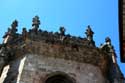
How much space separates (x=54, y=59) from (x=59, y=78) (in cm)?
98

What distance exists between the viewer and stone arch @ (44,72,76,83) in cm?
1470

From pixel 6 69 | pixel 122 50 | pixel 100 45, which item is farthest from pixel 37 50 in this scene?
pixel 122 50

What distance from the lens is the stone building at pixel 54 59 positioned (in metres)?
14.8

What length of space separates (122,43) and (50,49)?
7.61 metres

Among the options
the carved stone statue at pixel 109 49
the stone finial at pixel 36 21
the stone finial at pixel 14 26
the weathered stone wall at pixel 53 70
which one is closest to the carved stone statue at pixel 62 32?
the stone finial at pixel 36 21

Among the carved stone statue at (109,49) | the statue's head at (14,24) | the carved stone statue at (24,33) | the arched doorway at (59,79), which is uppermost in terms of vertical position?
the statue's head at (14,24)

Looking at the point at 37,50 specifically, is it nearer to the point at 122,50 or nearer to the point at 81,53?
the point at 81,53

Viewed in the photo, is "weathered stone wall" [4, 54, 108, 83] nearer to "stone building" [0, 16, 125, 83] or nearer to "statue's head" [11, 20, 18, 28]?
"stone building" [0, 16, 125, 83]

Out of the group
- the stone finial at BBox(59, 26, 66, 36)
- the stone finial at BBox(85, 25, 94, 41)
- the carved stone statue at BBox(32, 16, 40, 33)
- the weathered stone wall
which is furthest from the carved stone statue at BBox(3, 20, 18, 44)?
the stone finial at BBox(85, 25, 94, 41)

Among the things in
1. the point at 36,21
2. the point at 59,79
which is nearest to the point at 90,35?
the point at 36,21

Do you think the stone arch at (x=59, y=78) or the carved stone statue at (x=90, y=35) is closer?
the stone arch at (x=59, y=78)

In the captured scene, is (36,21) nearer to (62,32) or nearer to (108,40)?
(62,32)

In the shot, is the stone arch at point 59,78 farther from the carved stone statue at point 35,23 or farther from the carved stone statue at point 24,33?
the carved stone statue at point 35,23

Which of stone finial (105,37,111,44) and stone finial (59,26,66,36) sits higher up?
stone finial (59,26,66,36)
